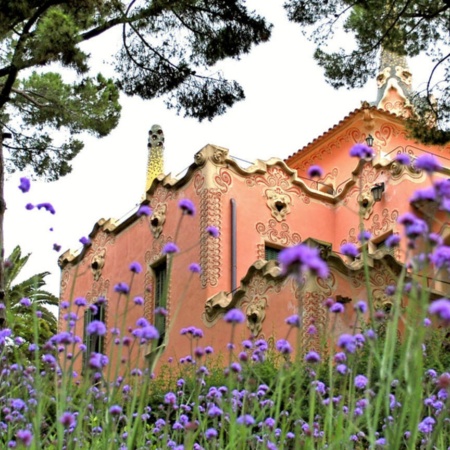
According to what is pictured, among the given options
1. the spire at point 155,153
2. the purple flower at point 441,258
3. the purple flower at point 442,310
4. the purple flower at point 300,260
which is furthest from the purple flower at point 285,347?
the spire at point 155,153

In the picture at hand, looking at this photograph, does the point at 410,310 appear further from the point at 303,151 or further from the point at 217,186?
the point at 303,151

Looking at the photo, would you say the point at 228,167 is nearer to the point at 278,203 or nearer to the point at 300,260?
the point at 278,203

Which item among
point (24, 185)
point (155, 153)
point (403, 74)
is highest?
point (155, 153)

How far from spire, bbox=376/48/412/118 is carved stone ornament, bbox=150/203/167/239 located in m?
6.53

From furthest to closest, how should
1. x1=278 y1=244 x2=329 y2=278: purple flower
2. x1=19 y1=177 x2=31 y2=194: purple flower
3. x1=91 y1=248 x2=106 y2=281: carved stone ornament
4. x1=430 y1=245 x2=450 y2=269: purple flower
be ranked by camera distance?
x1=91 y1=248 x2=106 y2=281: carved stone ornament
x1=19 y1=177 x2=31 y2=194: purple flower
x1=430 y1=245 x2=450 y2=269: purple flower
x1=278 y1=244 x2=329 y2=278: purple flower

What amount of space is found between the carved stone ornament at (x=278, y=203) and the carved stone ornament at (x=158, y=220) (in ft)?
6.83

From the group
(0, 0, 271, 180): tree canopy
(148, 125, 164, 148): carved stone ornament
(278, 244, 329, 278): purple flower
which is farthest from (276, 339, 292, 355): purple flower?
(148, 125, 164, 148): carved stone ornament

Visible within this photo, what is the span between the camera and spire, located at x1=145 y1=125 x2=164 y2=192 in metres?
25.2

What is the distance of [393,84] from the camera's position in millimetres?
20203

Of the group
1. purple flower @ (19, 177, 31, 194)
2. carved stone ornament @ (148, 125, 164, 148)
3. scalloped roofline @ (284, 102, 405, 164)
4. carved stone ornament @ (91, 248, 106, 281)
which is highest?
carved stone ornament @ (148, 125, 164, 148)

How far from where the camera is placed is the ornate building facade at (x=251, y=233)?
12570 millimetres

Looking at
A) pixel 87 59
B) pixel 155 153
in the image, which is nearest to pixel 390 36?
pixel 87 59

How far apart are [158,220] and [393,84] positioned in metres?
7.61

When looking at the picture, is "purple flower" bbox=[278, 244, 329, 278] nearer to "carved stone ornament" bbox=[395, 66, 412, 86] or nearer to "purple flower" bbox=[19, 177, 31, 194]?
"purple flower" bbox=[19, 177, 31, 194]
